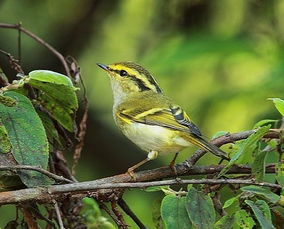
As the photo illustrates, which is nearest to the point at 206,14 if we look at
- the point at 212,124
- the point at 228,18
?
the point at 228,18

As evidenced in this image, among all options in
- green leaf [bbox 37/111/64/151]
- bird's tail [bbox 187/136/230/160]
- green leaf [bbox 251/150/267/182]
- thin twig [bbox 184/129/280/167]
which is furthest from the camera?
green leaf [bbox 37/111/64/151]

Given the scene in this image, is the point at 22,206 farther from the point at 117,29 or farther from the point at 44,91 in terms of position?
the point at 117,29

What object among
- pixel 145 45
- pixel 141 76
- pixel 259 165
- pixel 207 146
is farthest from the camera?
pixel 145 45

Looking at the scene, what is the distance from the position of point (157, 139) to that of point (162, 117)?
0.57 feet

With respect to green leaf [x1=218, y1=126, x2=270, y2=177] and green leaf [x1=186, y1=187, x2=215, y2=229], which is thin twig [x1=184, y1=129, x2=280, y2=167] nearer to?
green leaf [x1=218, y1=126, x2=270, y2=177]

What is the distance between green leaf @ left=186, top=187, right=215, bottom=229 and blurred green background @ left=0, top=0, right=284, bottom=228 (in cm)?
247

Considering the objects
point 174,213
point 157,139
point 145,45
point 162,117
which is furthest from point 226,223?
point 145,45

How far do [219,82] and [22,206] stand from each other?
3.82 meters

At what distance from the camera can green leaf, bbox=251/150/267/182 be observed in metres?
2.09

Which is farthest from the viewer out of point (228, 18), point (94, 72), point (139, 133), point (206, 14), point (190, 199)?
point (94, 72)

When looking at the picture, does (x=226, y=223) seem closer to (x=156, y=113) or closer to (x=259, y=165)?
(x=259, y=165)

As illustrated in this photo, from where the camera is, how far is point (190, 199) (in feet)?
6.68

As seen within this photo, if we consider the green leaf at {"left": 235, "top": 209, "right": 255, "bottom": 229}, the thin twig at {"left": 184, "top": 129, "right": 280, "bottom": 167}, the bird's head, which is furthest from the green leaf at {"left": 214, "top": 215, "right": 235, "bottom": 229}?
the bird's head

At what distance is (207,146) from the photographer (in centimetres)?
250
